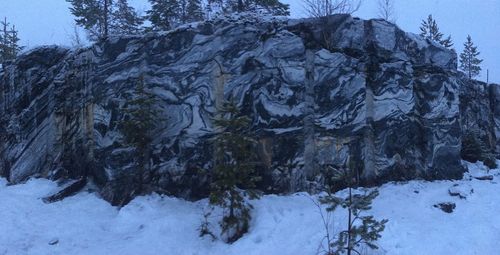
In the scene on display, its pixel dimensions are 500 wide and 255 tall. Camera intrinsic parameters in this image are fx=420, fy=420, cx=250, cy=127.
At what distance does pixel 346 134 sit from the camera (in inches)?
419

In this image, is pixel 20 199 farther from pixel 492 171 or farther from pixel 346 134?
pixel 492 171

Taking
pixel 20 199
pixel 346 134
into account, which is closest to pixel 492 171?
pixel 346 134

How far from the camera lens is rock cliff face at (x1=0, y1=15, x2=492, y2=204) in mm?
10523

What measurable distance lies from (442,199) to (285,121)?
4.14 m

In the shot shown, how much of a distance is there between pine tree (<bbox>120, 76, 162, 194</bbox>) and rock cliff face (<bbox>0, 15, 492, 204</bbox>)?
0.29 metres

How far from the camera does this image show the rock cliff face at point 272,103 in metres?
10.5

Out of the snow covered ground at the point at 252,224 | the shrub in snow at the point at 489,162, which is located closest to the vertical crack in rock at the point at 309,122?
the snow covered ground at the point at 252,224

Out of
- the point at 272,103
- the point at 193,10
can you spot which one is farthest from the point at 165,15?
the point at 272,103

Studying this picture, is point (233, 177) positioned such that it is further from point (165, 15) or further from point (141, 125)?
point (165, 15)

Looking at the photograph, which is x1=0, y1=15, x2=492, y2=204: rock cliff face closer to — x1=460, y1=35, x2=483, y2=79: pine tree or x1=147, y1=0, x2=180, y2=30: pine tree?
x1=147, y1=0, x2=180, y2=30: pine tree

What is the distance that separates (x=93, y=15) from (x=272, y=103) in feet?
59.3

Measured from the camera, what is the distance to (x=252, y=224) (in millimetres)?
8758

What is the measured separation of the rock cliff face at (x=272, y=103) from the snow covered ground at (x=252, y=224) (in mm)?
669

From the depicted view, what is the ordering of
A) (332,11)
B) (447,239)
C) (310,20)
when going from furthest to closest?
(332,11) < (310,20) < (447,239)
